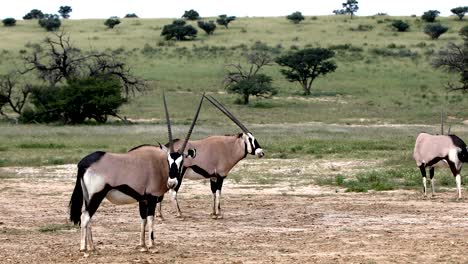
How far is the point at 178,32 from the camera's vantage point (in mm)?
73312

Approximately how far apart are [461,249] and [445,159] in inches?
250

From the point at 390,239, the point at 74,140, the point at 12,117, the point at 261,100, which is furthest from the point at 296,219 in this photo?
the point at 261,100

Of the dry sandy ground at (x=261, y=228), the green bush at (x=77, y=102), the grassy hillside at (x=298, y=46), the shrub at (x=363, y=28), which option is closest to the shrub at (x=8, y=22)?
the grassy hillside at (x=298, y=46)

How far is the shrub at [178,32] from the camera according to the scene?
7325 cm

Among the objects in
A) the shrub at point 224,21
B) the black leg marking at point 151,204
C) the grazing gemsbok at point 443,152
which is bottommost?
the grazing gemsbok at point 443,152

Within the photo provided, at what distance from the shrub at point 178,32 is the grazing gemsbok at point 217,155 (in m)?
58.2

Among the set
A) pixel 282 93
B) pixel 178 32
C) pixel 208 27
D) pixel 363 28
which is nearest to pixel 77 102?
pixel 282 93

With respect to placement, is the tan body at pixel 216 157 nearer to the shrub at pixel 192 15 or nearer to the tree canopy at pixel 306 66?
the tree canopy at pixel 306 66

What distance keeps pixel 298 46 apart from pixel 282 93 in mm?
18429

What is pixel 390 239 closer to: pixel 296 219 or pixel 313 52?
pixel 296 219

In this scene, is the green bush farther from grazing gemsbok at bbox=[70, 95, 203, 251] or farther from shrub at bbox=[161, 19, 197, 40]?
shrub at bbox=[161, 19, 197, 40]

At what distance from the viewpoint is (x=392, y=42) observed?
71.2m

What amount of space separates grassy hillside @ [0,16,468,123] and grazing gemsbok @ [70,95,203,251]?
27.3 meters

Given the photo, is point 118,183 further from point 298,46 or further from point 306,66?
point 298,46
